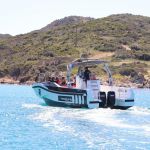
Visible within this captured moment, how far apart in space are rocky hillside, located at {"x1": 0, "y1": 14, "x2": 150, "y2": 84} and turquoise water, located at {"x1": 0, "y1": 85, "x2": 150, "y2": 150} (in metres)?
85.5

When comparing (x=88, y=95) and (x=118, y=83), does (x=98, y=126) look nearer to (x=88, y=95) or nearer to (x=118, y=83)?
(x=88, y=95)

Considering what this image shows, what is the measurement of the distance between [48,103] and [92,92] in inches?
276

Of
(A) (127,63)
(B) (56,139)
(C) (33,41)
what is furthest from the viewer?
(C) (33,41)

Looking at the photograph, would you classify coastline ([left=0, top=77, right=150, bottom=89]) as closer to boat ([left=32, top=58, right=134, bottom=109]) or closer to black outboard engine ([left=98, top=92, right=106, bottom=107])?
boat ([left=32, top=58, right=134, bottom=109])

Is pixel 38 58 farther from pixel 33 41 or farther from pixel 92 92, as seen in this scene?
pixel 92 92

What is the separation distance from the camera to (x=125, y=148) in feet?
84.5

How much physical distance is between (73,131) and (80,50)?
124 metres

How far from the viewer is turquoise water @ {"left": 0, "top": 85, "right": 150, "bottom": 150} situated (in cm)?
2675

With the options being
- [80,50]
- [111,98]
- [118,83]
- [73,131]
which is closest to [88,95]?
[111,98]

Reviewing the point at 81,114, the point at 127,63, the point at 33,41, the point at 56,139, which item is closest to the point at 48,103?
the point at 81,114

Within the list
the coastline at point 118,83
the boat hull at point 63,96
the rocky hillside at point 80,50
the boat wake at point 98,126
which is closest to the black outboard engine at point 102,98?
the boat hull at point 63,96

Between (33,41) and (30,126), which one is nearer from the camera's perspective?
(30,126)

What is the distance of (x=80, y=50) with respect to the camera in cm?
15525

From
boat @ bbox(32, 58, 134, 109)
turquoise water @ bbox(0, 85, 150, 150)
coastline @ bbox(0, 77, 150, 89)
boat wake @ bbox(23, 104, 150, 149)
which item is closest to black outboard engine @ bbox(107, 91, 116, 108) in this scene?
boat @ bbox(32, 58, 134, 109)
